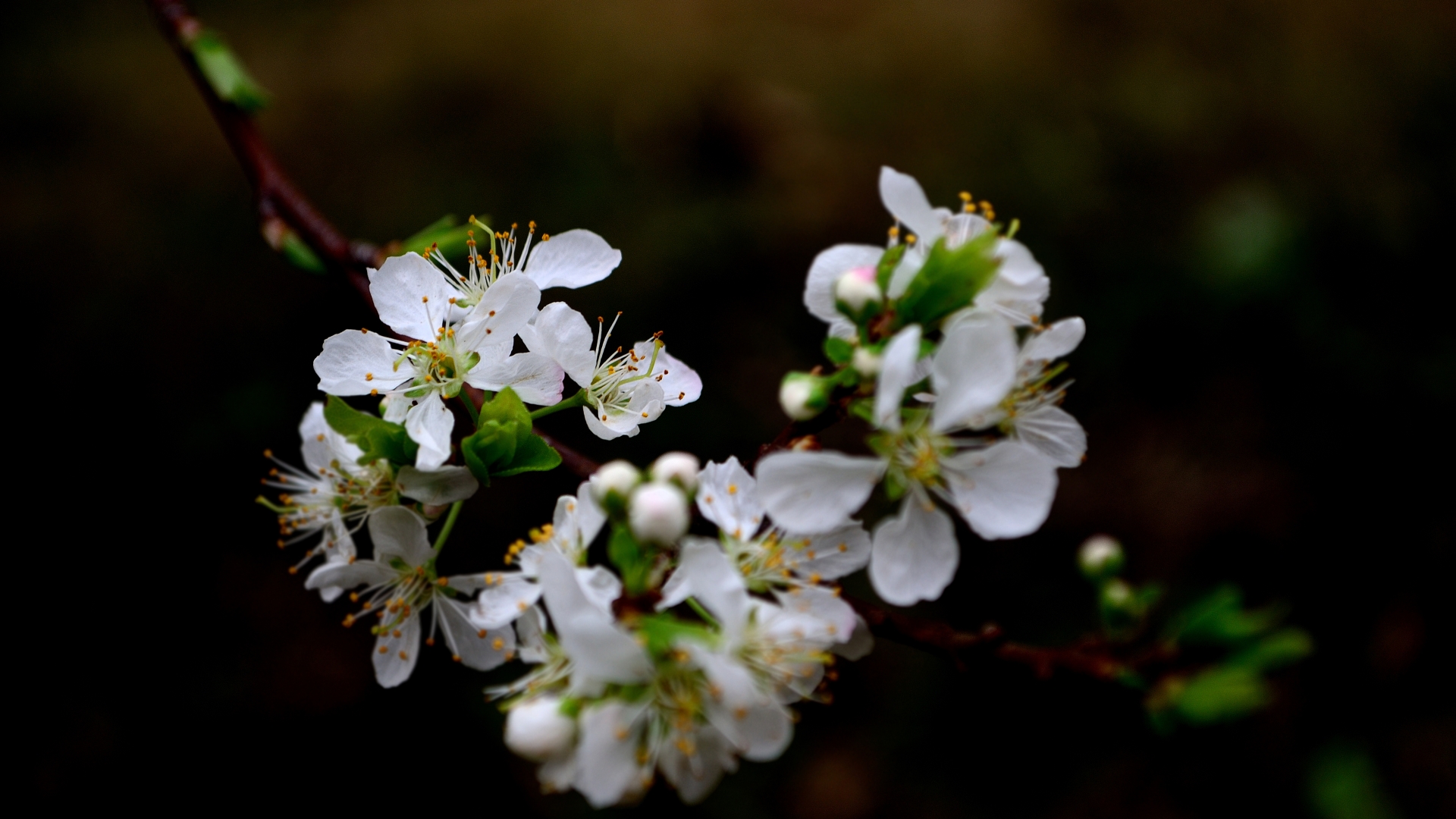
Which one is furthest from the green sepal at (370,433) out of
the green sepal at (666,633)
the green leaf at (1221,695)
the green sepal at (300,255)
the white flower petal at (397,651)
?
the green leaf at (1221,695)

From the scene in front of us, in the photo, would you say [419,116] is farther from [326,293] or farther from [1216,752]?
[1216,752]

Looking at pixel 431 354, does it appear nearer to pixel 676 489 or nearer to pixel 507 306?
pixel 507 306

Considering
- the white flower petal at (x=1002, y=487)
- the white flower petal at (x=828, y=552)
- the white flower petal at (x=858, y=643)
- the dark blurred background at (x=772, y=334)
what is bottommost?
the dark blurred background at (x=772, y=334)

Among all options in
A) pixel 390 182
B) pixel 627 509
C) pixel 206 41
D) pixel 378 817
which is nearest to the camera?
pixel 627 509

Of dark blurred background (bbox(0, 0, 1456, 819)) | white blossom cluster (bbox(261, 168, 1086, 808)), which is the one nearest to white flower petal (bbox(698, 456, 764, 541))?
white blossom cluster (bbox(261, 168, 1086, 808))

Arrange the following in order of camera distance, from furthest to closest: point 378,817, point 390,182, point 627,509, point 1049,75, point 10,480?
1. point 1049,75
2. point 390,182
3. point 10,480
4. point 378,817
5. point 627,509

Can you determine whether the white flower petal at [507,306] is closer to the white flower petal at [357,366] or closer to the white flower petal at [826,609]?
the white flower petal at [357,366]

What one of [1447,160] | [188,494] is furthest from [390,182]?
[1447,160]
